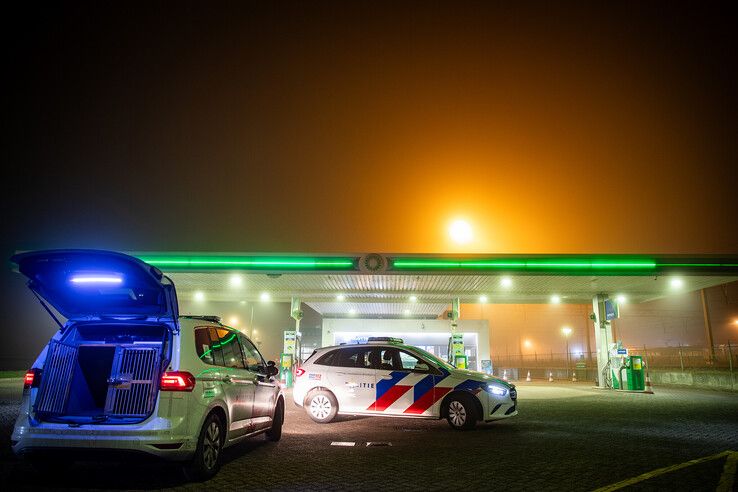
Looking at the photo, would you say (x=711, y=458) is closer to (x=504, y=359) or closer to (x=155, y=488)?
(x=155, y=488)

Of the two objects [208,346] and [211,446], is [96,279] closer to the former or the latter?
[208,346]

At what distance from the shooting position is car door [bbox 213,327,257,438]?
5.89m

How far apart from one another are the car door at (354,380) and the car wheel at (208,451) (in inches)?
174

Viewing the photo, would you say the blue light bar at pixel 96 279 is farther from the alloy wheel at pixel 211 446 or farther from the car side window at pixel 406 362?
the car side window at pixel 406 362

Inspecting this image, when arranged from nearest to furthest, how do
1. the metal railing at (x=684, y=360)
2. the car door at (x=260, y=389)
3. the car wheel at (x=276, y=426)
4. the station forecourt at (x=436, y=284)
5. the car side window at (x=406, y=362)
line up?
the car door at (x=260, y=389)
the car wheel at (x=276, y=426)
the car side window at (x=406, y=362)
the station forecourt at (x=436, y=284)
the metal railing at (x=684, y=360)

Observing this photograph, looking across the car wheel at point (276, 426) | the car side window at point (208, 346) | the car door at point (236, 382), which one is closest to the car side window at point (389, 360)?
the car wheel at point (276, 426)

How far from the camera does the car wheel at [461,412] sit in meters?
9.27

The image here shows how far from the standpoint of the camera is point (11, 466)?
18.8ft

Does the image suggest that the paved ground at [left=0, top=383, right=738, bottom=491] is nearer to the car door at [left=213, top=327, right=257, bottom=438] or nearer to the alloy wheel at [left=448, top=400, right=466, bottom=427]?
the alloy wheel at [left=448, top=400, right=466, bottom=427]

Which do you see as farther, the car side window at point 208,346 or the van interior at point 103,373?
the car side window at point 208,346

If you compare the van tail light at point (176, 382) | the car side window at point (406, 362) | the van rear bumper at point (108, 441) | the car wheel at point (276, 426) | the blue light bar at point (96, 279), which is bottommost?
the car wheel at point (276, 426)

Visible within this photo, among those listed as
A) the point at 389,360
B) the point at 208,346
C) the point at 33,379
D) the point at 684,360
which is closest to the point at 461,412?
the point at 389,360

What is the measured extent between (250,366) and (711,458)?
20.7ft

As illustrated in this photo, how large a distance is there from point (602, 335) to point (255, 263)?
53.7ft
